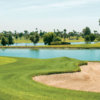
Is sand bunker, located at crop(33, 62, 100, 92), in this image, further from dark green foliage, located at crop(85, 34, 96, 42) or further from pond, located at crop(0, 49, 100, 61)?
dark green foliage, located at crop(85, 34, 96, 42)

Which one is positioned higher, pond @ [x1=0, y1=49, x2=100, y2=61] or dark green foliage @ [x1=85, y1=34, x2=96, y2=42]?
dark green foliage @ [x1=85, y1=34, x2=96, y2=42]

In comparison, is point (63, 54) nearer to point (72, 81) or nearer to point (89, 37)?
point (72, 81)

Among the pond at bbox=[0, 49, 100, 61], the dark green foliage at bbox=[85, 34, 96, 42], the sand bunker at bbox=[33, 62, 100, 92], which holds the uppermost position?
the dark green foliage at bbox=[85, 34, 96, 42]

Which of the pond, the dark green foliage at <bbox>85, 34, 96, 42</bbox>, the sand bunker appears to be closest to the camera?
the sand bunker

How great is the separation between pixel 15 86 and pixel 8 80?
106 inches

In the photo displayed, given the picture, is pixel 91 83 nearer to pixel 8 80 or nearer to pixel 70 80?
pixel 70 80

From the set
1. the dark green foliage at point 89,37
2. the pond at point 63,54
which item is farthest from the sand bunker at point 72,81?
the dark green foliage at point 89,37

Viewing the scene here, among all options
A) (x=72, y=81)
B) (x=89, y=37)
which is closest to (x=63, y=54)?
(x=72, y=81)

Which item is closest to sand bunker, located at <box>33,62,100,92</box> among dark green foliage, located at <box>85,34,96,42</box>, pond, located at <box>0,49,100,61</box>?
pond, located at <box>0,49,100,61</box>

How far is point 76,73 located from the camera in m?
24.7

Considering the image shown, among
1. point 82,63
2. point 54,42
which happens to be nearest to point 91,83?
point 82,63

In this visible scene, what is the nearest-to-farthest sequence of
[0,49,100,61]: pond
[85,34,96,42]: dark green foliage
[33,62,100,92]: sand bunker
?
[33,62,100,92]: sand bunker
[0,49,100,61]: pond
[85,34,96,42]: dark green foliage

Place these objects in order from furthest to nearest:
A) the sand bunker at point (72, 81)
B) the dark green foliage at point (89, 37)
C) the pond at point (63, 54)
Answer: the dark green foliage at point (89, 37) < the pond at point (63, 54) < the sand bunker at point (72, 81)

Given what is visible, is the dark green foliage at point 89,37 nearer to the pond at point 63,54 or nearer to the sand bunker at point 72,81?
the pond at point 63,54
